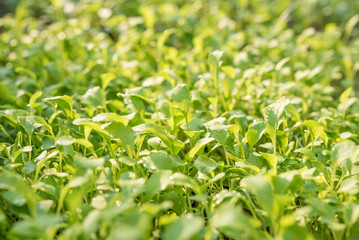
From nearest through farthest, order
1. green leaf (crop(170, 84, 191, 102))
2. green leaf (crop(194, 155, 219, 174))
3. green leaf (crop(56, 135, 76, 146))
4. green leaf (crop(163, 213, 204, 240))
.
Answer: green leaf (crop(163, 213, 204, 240)) < green leaf (crop(56, 135, 76, 146)) < green leaf (crop(194, 155, 219, 174)) < green leaf (crop(170, 84, 191, 102))

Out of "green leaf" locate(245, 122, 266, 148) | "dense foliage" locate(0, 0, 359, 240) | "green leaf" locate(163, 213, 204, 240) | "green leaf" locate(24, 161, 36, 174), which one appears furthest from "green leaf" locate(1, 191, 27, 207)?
"green leaf" locate(245, 122, 266, 148)

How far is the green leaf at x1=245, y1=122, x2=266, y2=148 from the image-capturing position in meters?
1.10

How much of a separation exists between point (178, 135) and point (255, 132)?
31 cm

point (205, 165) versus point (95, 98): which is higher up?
point (95, 98)

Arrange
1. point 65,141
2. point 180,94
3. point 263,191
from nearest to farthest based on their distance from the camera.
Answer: point 263,191 < point 65,141 < point 180,94

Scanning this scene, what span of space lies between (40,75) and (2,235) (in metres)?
1.04

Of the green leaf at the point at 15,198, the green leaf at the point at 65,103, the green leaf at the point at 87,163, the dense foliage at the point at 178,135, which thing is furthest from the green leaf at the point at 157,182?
the green leaf at the point at 65,103

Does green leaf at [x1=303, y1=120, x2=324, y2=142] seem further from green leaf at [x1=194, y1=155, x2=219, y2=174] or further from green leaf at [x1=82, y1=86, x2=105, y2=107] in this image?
green leaf at [x1=82, y1=86, x2=105, y2=107]

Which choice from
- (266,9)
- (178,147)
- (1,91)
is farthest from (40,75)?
(266,9)

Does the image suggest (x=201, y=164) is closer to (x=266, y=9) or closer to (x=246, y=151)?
(x=246, y=151)

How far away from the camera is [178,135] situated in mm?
1303

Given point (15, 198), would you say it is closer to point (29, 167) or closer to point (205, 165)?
point (29, 167)

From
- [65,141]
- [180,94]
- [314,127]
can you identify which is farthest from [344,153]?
[65,141]

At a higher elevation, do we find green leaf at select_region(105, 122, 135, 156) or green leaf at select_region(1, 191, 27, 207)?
green leaf at select_region(105, 122, 135, 156)
